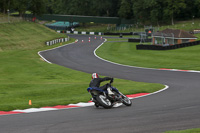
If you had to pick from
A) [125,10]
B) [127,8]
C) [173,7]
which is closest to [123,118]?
[173,7]

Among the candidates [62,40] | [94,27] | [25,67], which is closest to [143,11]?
[94,27]

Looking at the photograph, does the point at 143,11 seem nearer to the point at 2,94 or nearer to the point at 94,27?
the point at 94,27

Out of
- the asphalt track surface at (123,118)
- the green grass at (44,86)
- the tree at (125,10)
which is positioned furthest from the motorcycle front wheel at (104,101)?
the tree at (125,10)

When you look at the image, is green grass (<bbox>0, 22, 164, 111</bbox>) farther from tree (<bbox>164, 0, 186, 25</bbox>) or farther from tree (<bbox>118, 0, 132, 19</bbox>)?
tree (<bbox>118, 0, 132, 19</bbox>)

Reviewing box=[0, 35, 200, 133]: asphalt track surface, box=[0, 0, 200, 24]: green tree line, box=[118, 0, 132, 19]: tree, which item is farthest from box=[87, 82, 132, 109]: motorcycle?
box=[118, 0, 132, 19]: tree

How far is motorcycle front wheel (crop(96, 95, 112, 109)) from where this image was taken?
50.8 ft

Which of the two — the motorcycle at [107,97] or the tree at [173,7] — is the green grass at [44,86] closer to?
the motorcycle at [107,97]

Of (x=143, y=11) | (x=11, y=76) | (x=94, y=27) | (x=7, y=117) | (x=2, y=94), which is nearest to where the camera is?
(x=7, y=117)

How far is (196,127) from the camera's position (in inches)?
461

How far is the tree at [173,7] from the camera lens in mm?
118812

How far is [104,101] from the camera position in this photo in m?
15.6

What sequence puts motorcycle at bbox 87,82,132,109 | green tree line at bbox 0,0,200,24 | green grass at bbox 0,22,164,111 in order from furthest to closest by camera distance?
green tree line at bbox 0,0,200,24 → green grass at bbox 0,22,164,111 → motorcycle at bbox 87,82,132,109

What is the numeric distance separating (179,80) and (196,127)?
14199mm

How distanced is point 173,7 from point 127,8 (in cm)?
2025
